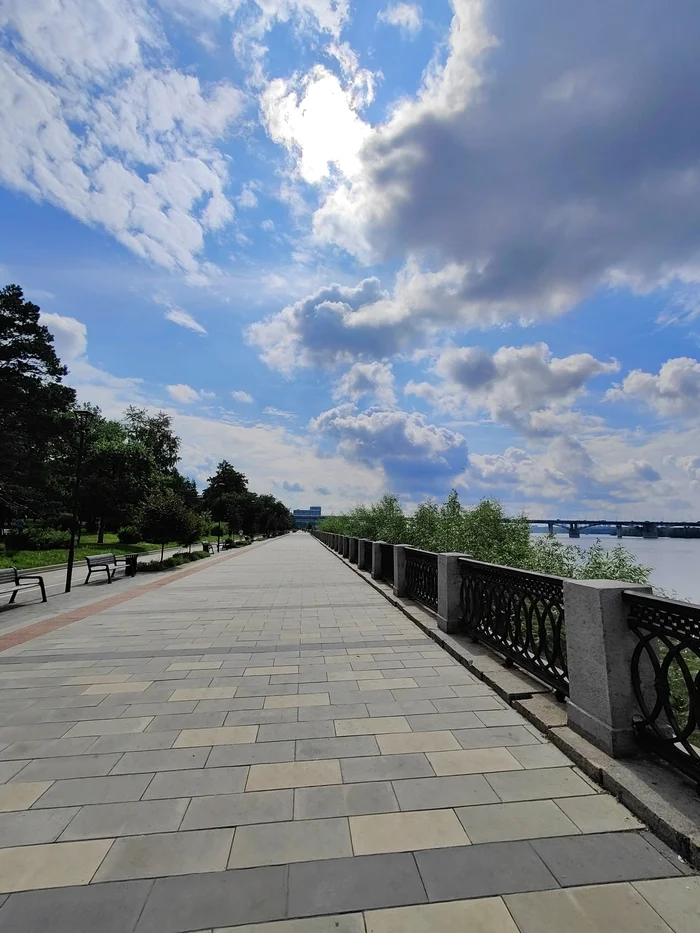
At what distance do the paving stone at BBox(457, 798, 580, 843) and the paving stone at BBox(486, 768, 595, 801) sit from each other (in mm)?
87

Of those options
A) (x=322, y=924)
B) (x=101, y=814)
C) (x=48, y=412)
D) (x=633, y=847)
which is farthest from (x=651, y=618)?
(x=48, y=412)

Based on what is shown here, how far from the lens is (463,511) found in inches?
466

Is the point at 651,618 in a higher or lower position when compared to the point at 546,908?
higher

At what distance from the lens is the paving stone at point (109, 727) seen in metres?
3.62

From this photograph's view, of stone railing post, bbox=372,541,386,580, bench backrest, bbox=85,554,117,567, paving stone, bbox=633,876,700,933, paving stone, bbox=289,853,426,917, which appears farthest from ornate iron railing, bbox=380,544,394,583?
paving stone, bbox=633,876,700,933

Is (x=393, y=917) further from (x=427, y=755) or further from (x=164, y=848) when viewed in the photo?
(x=427, y=755)

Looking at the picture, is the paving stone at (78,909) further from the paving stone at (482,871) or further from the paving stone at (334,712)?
the paving stone at (334,712)

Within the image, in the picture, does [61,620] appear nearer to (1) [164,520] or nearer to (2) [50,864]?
(2) [50,864]

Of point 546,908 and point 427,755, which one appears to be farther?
point 427,755

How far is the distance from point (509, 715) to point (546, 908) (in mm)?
2071

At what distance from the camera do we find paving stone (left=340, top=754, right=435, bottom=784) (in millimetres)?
2971

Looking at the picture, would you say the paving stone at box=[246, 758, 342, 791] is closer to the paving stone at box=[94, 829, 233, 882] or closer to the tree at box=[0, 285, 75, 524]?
the paving stone at box=[94, 829, 233, 882]

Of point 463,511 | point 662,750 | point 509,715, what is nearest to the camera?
point 662,750

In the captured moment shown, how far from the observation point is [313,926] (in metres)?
1.85
